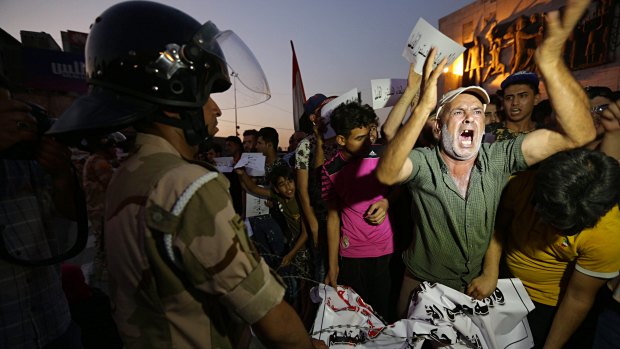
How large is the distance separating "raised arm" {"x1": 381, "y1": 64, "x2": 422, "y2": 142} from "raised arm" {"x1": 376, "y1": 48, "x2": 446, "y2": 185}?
22.9 inches

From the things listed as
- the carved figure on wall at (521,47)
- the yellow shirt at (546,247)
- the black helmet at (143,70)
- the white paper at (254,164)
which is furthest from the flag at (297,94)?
the carved figure on wall at (521,47)

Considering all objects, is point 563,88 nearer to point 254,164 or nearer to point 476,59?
point 254,164

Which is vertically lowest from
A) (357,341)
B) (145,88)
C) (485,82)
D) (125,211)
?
(357,341)

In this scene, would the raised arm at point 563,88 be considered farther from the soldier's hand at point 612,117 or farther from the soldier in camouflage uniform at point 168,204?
the soldier in camouflage uniform at point 168,204

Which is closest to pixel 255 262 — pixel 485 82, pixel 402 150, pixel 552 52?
pixel 402 150

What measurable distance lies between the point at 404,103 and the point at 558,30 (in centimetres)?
110

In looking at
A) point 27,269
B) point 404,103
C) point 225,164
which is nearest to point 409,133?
point 404,103

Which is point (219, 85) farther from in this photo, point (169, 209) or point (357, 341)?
point (357, 341)

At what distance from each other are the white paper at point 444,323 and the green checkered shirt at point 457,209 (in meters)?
0.18

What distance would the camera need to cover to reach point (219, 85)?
156cm

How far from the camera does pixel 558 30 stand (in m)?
1.65

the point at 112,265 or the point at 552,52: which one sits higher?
the point at 552,52

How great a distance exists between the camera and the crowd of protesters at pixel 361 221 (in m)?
0.92

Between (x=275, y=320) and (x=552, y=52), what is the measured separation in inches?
83.0
